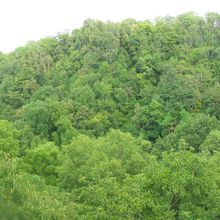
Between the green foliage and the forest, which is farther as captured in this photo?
the green foliage

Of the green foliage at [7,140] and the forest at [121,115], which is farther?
the green foliage at [7,140]

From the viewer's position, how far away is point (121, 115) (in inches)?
2183

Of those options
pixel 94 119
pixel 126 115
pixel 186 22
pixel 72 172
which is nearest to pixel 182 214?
pixel 72 172

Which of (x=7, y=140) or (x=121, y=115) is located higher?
(x=7, y=140)

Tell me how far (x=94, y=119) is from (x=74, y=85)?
328 inches

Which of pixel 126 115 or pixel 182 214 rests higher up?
pixel 182 214

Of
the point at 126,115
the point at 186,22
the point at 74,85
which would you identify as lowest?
the point at 126,115

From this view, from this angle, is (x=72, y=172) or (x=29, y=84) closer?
(x=72, y=172)

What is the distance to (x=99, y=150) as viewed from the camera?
87.2ft

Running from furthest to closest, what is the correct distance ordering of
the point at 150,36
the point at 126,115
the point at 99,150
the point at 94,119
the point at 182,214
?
the point at 150,36
the point at 126,115
the point at 94,119
the point at 99,150
the point at 182,214

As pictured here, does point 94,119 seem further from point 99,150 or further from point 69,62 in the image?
point 99,150

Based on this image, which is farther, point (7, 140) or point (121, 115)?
point (121, 115)

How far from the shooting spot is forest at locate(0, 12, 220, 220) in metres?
18.4

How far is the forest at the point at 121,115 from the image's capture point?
1839 cm
